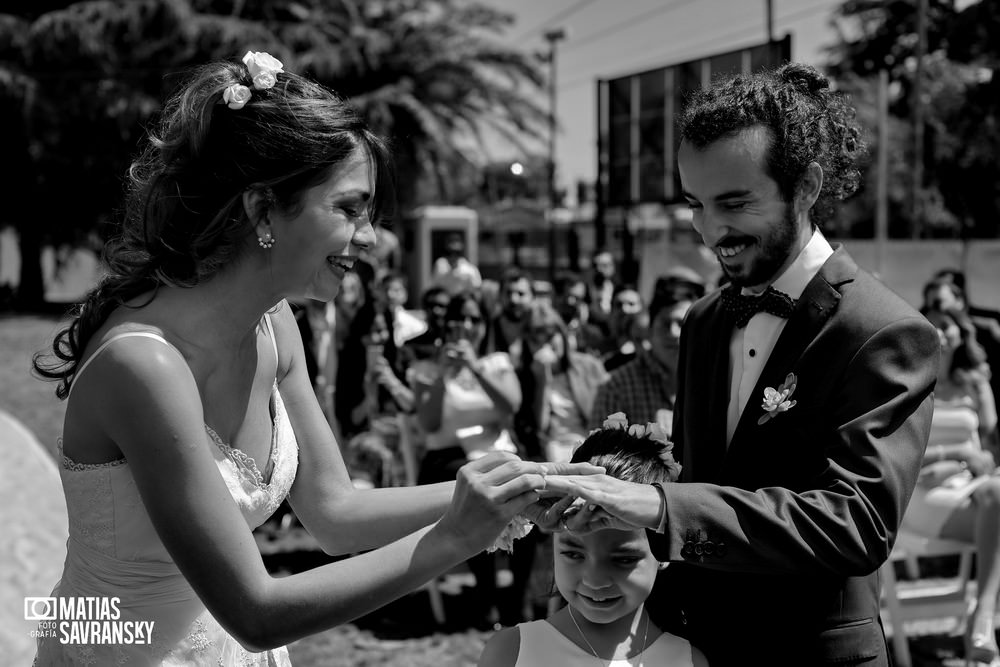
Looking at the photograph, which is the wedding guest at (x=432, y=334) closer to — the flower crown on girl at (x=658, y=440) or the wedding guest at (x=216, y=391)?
the flower crown on girl at (x=658, y=440)

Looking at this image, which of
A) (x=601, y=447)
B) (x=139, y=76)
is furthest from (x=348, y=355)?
(x=139, y=76)

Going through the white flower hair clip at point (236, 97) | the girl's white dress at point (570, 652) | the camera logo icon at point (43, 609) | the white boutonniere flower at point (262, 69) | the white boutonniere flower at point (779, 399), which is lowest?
the girl's white dress at point (570, 652)

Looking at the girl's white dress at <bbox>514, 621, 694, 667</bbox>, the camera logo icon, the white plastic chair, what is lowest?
the white plastic chair

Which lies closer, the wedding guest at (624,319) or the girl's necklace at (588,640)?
the girl's necklace at (588,640)

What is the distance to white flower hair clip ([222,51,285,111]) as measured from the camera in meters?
1.96

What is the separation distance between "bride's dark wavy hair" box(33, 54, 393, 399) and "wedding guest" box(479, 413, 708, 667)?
1008mm

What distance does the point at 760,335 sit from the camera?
2176mm

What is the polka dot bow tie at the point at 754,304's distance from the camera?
6.88 ft

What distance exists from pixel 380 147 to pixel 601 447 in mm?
954

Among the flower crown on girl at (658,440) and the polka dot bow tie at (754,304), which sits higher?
the polka dot bow tie at (754,304)

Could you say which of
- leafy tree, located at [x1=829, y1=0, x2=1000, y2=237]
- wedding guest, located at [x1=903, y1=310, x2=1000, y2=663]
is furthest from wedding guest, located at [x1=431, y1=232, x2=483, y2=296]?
leafy tree, located at [x1=829, y1=0, x2=1000, y2=237]

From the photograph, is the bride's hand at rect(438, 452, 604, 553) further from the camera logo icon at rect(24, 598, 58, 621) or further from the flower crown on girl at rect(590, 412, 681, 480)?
the camera logo icon at rect(24, 598, 58, 621)

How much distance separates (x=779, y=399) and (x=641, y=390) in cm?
309

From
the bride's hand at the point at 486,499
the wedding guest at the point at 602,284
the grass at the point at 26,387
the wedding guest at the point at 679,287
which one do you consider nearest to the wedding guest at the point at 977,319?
the wedding guest at the point at 679,287
